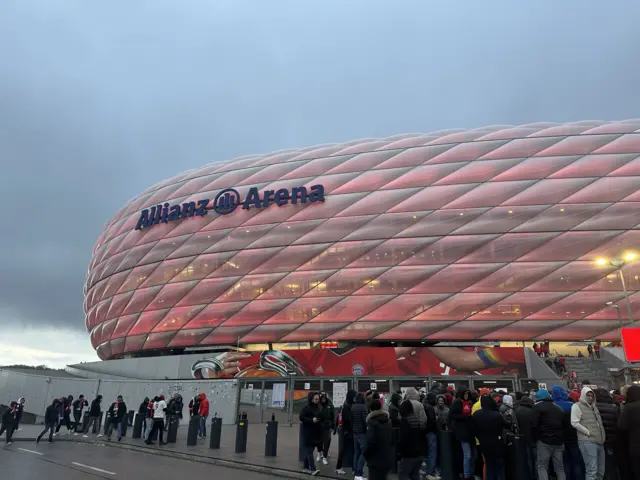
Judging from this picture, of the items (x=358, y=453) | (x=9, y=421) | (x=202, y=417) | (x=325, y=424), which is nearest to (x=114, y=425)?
(x=9, y=421)

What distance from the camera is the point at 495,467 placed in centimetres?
730

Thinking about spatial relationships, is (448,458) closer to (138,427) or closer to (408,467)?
(408,467)

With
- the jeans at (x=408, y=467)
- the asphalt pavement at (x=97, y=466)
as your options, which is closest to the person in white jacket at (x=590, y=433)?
the jeans at (x=408, y=467)

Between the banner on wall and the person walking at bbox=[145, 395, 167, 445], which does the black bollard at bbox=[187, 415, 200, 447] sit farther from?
the banner on wall

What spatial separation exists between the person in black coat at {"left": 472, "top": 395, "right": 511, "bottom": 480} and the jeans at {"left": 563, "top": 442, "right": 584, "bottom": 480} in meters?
1.06

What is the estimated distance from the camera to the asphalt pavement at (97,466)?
9102 millimetres

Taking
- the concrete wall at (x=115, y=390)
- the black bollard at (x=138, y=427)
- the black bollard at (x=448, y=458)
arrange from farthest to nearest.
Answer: the concrete wall at (x=115, y=390) < the black bollard at (x=138, y=427) < the black bollard at (x=448, y=458)

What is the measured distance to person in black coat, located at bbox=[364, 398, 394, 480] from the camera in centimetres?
613

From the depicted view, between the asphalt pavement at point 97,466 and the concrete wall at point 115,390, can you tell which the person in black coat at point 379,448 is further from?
the concrete wall at point 115,390

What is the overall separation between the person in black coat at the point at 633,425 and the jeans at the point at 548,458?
108 cm

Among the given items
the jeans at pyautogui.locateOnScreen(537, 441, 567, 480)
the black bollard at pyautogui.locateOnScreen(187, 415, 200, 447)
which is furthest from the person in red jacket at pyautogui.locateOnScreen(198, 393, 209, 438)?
the jeans at pyautogui.locateOnScreen(537, 441, 567, 480)

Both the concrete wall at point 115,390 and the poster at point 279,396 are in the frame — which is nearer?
the concrete wall at point 115,390

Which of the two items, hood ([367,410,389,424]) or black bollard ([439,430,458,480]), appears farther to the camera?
black bollard ([439,430,458,480])

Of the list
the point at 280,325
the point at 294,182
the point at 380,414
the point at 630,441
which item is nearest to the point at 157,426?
the point at 380,414
